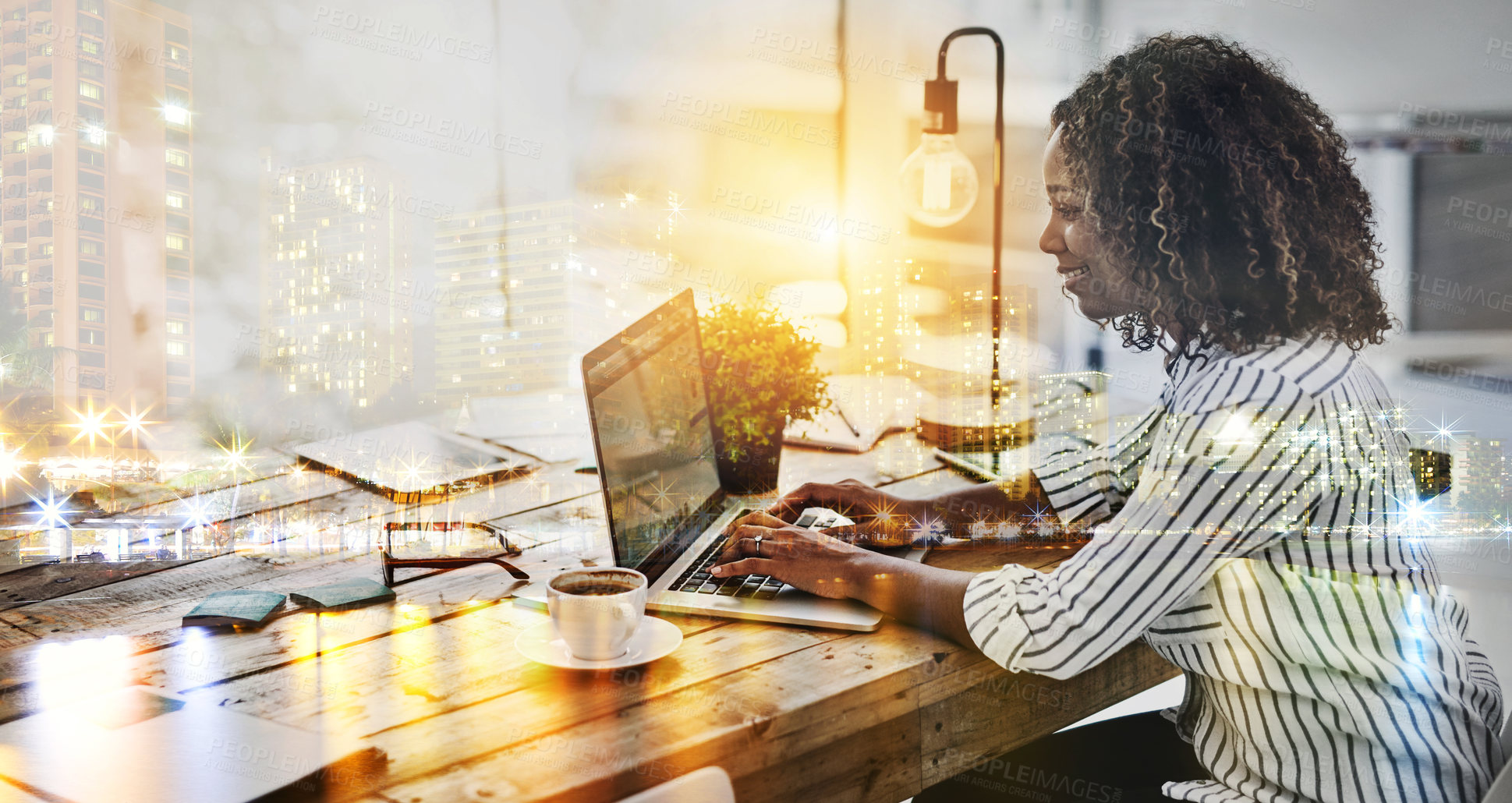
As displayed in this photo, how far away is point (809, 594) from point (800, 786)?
204 millimetres

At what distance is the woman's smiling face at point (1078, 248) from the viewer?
898mm

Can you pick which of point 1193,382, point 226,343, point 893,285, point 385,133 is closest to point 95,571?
point 1193,382

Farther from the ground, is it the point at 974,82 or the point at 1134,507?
the point at 974,82

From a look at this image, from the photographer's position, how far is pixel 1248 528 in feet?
2.26

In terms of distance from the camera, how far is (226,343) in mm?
2031

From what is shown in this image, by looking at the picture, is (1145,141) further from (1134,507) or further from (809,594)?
(809,594)
